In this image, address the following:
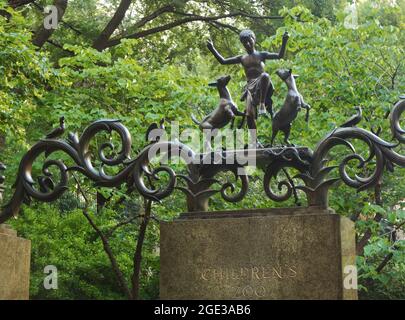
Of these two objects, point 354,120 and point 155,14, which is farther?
point 155,14

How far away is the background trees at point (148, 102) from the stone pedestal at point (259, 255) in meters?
4.93

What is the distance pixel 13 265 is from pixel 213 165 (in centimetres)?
236

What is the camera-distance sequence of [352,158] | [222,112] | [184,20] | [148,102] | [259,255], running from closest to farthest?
[259,255] < [352,158] < [222,112] < [148,102] < [184,20]

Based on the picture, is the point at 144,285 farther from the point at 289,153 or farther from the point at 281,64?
the point at 289,153

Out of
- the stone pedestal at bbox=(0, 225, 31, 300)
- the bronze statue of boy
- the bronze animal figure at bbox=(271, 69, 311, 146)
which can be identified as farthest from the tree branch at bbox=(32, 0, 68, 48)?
the bronze animal figure at bbox=(271, 69, 311, 146)

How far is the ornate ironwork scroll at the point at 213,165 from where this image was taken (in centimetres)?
627

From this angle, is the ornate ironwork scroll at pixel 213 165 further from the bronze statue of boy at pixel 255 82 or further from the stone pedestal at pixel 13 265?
the bronze statue of boy at pixel 255 82

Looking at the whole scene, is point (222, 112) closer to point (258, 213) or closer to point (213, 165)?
point (213, 165)

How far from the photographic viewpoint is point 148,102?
14445 mm

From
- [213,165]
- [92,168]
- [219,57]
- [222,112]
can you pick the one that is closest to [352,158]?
[213,165]

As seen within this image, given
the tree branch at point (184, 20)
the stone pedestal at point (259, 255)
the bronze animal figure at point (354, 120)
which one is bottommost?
the stone pedestal at point (259, 255)

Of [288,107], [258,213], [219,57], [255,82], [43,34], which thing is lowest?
[258,213]

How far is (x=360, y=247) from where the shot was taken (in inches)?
554

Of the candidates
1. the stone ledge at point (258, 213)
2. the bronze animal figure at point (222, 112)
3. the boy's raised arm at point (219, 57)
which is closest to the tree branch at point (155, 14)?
the boy's raised arm at point (219, 57)
